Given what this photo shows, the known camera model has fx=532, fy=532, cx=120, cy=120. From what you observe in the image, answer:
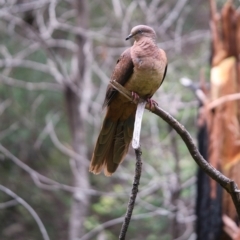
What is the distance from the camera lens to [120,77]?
9.30ft

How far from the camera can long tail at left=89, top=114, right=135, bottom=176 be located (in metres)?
2.79

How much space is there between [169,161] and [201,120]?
10.2ft

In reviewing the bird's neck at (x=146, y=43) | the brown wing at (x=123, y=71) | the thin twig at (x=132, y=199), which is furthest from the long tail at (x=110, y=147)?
the thin twig at (x=132, y=199)

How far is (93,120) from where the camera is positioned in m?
7.16

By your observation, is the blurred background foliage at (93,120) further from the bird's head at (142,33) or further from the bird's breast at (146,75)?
the bird's breast at (146,75)

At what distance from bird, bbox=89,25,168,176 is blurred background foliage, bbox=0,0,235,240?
352cm

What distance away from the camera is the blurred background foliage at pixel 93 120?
695 cm

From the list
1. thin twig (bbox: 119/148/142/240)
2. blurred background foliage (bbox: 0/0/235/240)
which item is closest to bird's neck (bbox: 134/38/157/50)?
thin twig (bbox: 119/148/142/240)

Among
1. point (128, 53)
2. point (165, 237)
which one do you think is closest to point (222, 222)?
point (128, 53)

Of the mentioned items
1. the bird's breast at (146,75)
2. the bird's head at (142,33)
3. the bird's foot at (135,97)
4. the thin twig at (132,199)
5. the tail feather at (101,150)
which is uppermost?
the bird's head at (142,33)

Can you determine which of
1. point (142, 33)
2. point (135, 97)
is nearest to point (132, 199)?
point (135, 97)

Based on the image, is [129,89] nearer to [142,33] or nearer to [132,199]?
[142,33]

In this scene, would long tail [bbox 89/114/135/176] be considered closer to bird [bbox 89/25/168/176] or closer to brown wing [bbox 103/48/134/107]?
bird [bbox 89/25/168/176]

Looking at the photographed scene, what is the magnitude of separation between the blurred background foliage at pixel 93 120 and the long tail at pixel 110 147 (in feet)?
11.6
